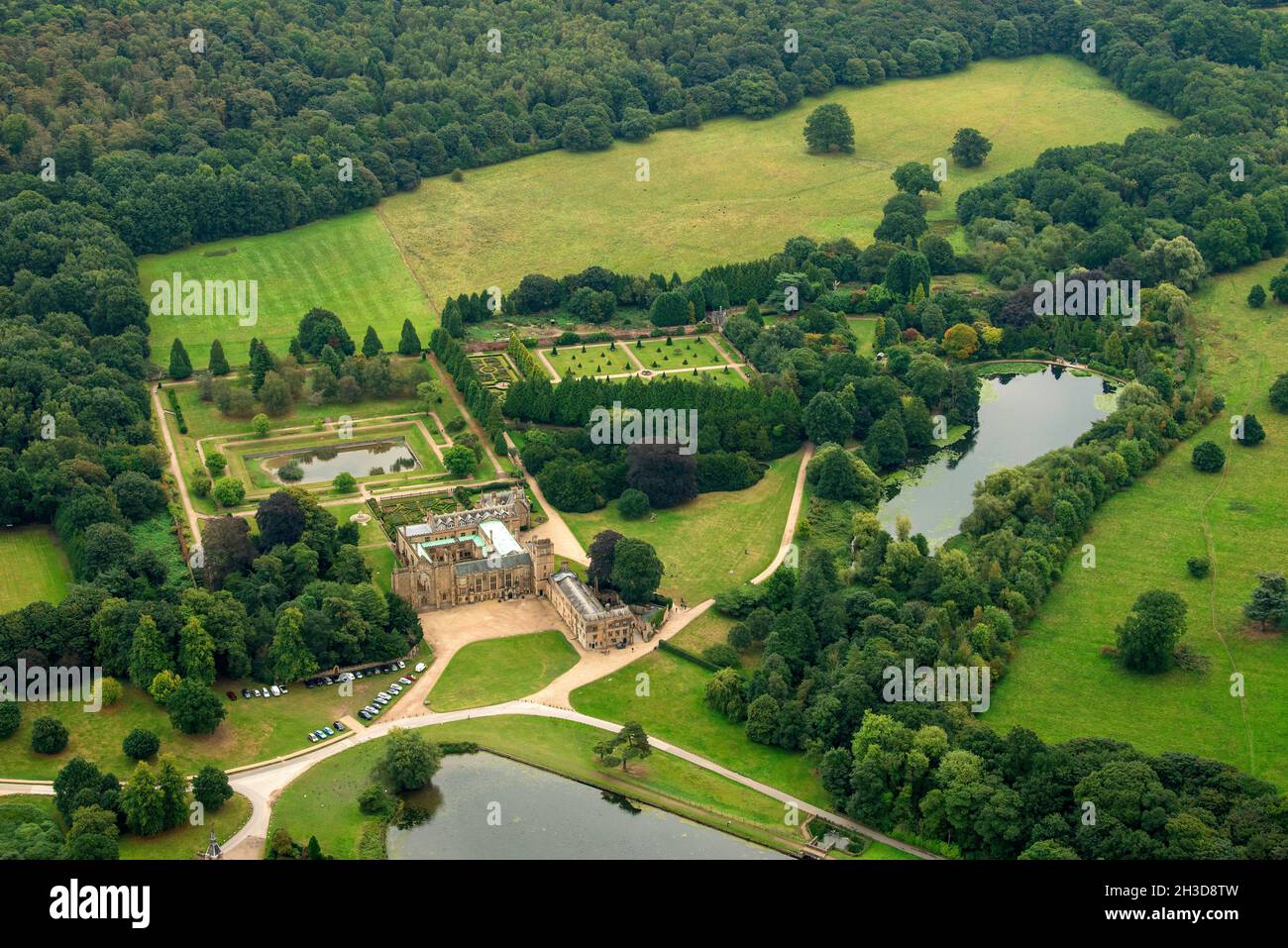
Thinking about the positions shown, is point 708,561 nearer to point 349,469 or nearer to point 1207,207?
point 349,469

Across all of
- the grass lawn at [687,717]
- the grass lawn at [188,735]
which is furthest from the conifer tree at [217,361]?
the grass lawn at [687,717]

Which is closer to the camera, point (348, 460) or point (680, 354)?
point (348, 460)

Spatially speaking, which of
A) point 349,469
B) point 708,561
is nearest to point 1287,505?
point 708,561

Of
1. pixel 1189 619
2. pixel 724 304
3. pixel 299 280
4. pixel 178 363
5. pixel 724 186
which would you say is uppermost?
pixel 724 186

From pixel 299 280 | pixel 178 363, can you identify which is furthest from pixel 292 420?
pixel 299 280

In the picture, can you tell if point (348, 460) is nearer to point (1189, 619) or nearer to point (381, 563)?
point (381, 563)

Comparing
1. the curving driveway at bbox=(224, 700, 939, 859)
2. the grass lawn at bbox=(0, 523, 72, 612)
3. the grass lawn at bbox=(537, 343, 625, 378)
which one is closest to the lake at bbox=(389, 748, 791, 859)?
the curving driveway at bbox=(224, 700, 939, 859)

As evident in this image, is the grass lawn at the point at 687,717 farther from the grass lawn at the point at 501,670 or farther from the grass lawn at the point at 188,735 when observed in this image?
the grass lawn at the point at 188,735
